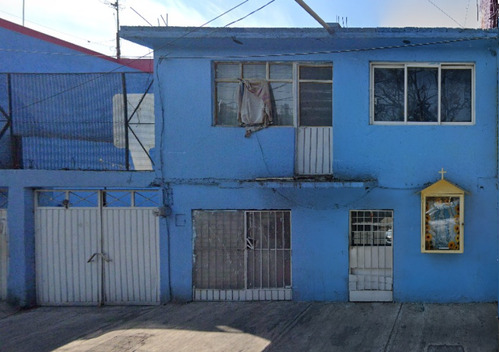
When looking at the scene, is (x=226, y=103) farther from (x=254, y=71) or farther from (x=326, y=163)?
(x=326, y=163)

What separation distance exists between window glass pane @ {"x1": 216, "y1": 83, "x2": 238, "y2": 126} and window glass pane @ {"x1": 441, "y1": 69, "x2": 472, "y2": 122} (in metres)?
4.35

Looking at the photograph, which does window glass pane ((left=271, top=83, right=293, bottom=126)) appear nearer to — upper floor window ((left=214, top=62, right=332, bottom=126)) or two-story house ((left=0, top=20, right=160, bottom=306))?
upper floor window ((left=214, top=62, right=332, bottom=126))

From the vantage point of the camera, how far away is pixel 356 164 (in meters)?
5.90

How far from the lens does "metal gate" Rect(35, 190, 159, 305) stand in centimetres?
610

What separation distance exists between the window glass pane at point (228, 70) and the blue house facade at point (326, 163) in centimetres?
2

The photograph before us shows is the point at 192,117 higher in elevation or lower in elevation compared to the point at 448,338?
higher

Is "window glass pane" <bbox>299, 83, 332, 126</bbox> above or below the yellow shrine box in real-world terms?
above

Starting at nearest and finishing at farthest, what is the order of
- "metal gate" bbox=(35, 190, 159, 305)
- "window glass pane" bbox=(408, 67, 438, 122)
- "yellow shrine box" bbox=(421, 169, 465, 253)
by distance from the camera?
1. "yellow shrine box" bbox=(421, 169, 465, 253)
2. "window glass pane" bbox=(408, 67, 438, 122)
3. "metal gate" bbox=(35, 190, 159, 305)

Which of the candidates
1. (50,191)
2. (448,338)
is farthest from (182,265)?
(448,338)

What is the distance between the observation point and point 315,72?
6.12 m

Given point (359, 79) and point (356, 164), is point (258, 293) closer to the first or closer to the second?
point (356, 164)

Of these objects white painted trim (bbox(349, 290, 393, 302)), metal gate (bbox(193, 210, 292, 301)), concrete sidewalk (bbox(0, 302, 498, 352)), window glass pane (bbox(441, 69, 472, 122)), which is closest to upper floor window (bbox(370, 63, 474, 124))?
window glass pane (bbox(441, 69, 472, 122))

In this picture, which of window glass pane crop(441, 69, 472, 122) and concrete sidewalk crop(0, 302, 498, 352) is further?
window glass pane crop(441, 69, 472, 122)

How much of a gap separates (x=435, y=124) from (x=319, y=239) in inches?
132
